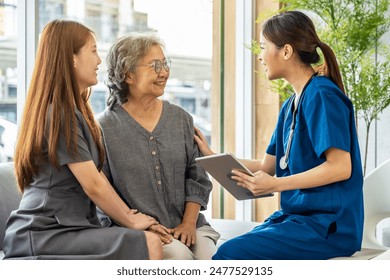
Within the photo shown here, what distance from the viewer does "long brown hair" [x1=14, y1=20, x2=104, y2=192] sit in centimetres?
237

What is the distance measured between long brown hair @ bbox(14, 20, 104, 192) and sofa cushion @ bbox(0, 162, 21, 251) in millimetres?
352

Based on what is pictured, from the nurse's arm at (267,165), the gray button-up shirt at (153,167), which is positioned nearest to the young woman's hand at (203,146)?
the gray button-up shirt at (153,167)

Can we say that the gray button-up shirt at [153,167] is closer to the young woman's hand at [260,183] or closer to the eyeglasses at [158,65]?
the eyeglasses at [158,65]

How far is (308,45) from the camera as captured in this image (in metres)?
2.65

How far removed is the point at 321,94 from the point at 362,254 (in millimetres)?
601

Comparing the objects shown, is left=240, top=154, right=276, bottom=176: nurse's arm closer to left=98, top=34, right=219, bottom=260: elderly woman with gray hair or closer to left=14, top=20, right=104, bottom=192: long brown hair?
left=98, top=34, right=219, bottom=260: elderly woman with gray hair

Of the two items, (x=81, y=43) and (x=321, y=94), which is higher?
(x=81, y=43)

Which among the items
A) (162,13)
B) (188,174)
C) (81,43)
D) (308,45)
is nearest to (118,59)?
(81,43)

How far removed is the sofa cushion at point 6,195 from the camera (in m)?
2.77

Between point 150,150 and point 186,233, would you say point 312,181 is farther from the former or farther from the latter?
point 150,150

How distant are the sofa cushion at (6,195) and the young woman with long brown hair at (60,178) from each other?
295 millimetres

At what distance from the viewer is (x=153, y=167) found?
9.20 feet
